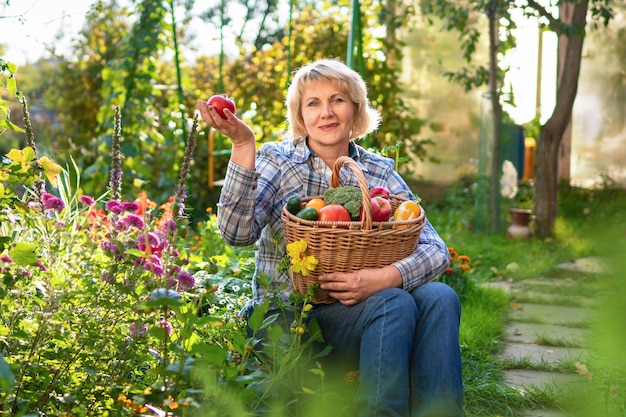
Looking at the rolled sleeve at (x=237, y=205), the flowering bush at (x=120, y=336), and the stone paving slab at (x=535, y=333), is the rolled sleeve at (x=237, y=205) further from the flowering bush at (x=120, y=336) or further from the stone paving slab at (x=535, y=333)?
the stone paving slab at (x=535, y=333)

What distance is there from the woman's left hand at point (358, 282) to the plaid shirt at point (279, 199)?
4cm

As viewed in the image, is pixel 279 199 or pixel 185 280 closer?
pixel 185 280

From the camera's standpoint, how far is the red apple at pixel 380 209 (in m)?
1.81

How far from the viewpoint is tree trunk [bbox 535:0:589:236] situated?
5.93 meters

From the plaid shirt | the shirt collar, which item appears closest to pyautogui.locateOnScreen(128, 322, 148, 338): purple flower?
the plaid shirt

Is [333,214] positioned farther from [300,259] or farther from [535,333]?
[535,333]

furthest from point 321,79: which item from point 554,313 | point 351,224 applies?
point 554,313

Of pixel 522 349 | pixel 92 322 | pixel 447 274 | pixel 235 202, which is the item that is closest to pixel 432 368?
pixel 235 202

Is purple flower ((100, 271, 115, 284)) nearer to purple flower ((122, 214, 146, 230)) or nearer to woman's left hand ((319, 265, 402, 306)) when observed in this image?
purple flower ((122, 214, 146, 230))

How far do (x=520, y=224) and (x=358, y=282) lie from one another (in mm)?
4631

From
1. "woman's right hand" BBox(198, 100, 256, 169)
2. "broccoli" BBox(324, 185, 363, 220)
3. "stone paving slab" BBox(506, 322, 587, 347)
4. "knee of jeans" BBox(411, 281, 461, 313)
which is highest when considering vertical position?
"woman's right hand" BBox(198, 100, 256, 169)

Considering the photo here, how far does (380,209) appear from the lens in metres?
1.82

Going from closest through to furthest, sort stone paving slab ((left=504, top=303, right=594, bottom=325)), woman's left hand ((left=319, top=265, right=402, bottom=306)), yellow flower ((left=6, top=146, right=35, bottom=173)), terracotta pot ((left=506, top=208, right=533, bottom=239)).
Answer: yellow flower ((left=6, top=146, right=35, bottom=173)), woman's left hand ((left=319, top=265, right=402, bottom=306)), stone paving slab ((left=504, top=303, right=594, bottom=325)), terracotta pot ((left=506, top=208, right=533, bottom=239))

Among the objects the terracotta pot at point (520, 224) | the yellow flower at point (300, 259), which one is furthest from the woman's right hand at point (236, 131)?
the terracotta pot at point (520, 224)
